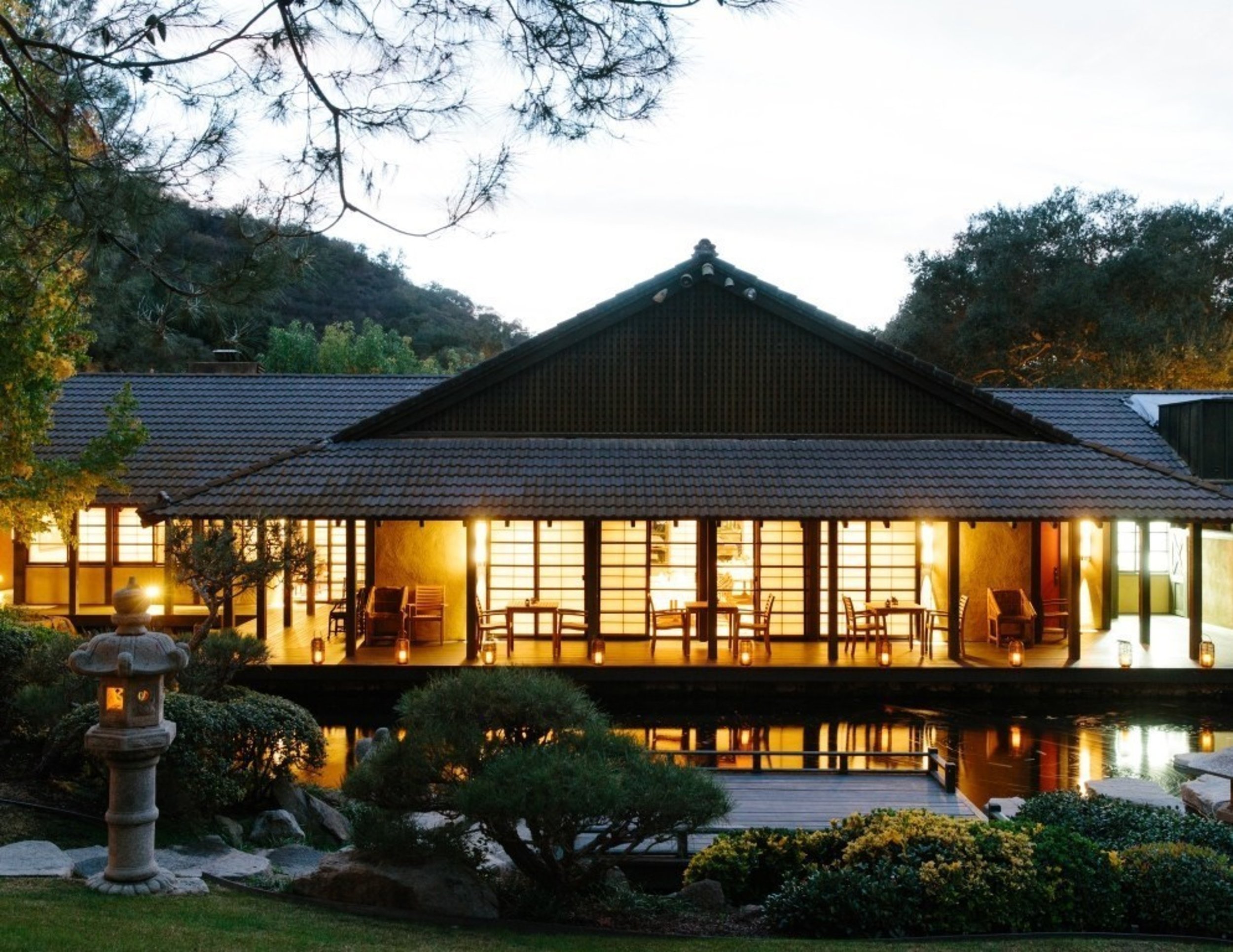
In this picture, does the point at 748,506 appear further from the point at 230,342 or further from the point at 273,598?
the point at 230,342

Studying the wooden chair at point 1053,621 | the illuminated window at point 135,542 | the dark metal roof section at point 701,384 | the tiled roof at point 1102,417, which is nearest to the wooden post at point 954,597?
the wooden chair at point 1053,621

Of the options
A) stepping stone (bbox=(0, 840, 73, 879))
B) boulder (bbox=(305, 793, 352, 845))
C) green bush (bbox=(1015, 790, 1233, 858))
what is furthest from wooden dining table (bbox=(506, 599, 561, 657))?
stepping stone (bbox=(0, 840, 73, 879))

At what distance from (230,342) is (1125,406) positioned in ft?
65.6

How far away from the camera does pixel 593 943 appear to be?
7469mm

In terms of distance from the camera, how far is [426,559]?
67.6 feet

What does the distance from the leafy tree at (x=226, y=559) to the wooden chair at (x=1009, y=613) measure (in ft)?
34.6

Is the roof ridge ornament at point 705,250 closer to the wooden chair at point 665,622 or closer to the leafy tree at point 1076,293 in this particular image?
the wooden chair at point 665,622

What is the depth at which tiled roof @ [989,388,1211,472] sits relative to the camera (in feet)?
73.7

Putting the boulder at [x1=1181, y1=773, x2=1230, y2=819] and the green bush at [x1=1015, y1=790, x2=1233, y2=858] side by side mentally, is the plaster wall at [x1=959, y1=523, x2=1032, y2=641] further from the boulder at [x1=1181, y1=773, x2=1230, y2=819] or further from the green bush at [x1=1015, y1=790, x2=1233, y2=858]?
the green bush at [x1=1015, y1=790, x2=1233, y2=858]

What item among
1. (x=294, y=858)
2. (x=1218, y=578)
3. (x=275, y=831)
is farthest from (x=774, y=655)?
(x=294, y=858)

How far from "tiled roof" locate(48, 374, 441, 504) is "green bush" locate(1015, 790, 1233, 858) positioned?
14182 mm

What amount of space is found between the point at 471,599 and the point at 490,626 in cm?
132

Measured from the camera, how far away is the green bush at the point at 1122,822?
9.29 meters

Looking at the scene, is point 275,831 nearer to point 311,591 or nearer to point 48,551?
point 311,591
